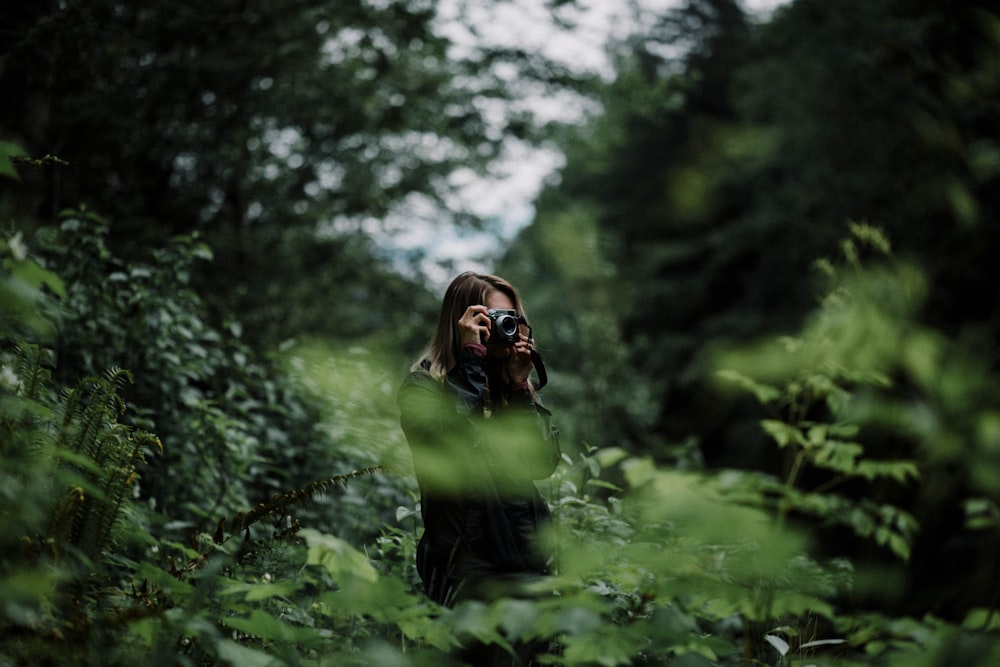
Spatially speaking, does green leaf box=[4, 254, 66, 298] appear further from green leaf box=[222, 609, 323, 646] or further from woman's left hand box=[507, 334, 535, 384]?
woman's left hand box=[507, 334, 535, 384]

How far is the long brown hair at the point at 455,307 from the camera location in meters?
2.71

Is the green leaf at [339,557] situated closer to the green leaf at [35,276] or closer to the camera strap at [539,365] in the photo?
the green leaf at [35,276]

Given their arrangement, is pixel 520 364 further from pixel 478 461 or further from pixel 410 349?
pixel 410 349

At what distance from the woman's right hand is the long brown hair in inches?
4.2

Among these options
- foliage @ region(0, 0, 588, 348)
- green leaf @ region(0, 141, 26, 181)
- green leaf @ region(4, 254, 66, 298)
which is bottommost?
foliage @ region(0, 0, 588, 348)

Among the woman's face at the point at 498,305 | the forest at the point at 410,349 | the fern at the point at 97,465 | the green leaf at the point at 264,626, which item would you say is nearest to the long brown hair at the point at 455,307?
the woman's face at the point at 498,305

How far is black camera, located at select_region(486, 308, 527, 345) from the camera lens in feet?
8.43

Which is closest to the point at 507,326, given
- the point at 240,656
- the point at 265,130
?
the point at 240,656

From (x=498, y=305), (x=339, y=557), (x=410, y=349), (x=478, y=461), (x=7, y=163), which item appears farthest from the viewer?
(x=410, y=349)

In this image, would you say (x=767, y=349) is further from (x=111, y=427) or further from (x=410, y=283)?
(x=410, y=283)

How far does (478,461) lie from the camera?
2.21 metres

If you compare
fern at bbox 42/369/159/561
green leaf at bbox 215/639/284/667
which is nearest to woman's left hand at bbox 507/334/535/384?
fern at bbox 42/369/159/561

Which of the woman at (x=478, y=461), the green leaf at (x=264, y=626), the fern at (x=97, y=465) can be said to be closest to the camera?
the green leaf at (x=264, y=626)

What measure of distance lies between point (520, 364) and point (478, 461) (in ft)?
1.71
